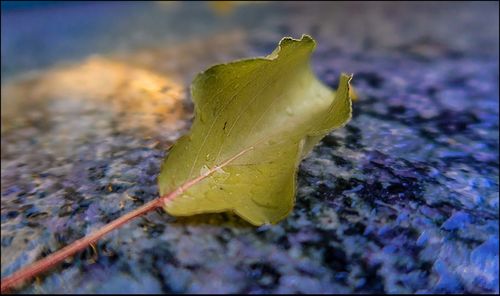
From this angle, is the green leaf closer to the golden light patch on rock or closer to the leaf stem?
the leaf stem

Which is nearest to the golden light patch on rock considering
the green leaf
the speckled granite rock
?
the speckled granite rock

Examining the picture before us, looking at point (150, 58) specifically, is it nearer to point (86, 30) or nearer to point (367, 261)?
point (86, 30)

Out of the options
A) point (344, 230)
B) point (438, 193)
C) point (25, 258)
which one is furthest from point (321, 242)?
point (25, 258)

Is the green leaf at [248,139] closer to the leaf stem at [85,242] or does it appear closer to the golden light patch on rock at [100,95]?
the leaf stem at [85,242]

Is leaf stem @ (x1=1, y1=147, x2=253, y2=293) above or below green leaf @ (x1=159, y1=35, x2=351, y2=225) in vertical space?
below

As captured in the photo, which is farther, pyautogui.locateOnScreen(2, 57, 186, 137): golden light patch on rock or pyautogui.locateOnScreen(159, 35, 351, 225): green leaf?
pyautogui.locateOnScreen(2, 57, 186, 137): golden light patch on rock

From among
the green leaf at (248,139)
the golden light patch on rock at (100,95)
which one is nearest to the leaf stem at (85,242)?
the green leaf at (248,139)
